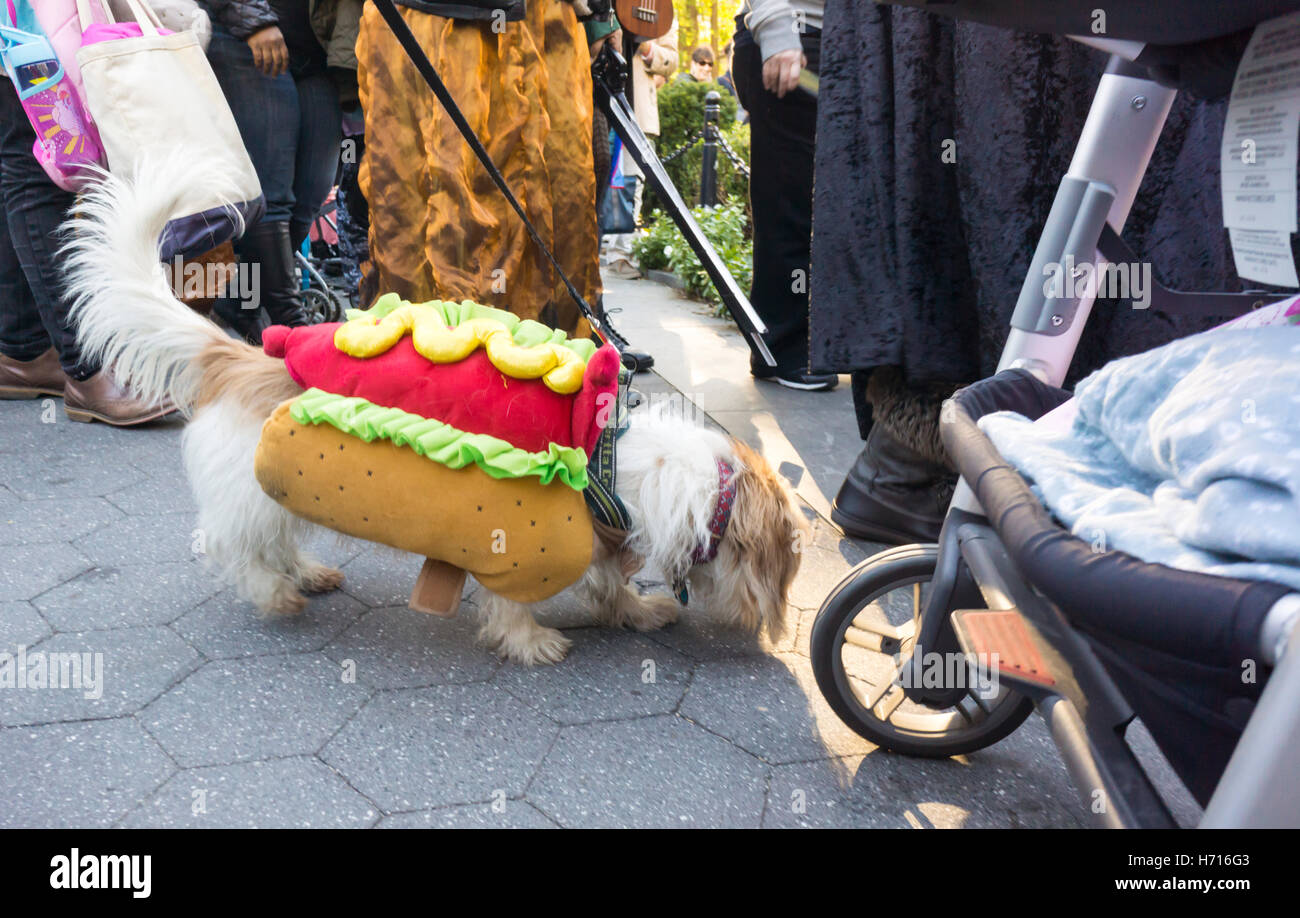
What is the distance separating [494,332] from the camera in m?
1.90

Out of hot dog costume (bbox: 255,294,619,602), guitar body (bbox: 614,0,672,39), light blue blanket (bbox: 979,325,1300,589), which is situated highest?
guitar body (bbox: 614,0,672,39)

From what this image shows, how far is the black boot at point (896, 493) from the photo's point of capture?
270 cm

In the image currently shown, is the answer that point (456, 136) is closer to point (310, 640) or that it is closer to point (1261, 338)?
point (310, 640)

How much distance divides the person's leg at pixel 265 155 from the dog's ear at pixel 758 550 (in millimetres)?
2769

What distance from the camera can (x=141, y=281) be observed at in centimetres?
203

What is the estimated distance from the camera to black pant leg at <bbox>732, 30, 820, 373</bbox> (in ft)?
13.2

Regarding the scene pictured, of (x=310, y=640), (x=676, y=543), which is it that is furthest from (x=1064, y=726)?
(x=310, y=640)

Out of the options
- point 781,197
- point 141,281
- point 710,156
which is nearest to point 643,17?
point 781,197

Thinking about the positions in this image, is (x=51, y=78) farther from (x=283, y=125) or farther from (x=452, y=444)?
(x=452, y=444)

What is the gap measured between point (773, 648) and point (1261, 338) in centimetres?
139

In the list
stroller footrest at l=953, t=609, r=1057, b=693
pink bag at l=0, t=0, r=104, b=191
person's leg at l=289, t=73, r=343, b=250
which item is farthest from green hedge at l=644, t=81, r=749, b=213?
stroller footrest at l=953, t=609, r=1057, b=693

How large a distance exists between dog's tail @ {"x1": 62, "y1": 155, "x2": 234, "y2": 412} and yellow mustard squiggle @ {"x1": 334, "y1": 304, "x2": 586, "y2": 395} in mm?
425

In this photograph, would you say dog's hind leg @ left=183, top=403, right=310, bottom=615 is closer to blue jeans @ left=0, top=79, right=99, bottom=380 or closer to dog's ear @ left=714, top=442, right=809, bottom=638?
dog's ear @ left=714, top=442, right=809, bottom=638

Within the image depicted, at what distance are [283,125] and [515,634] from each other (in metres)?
2.81
